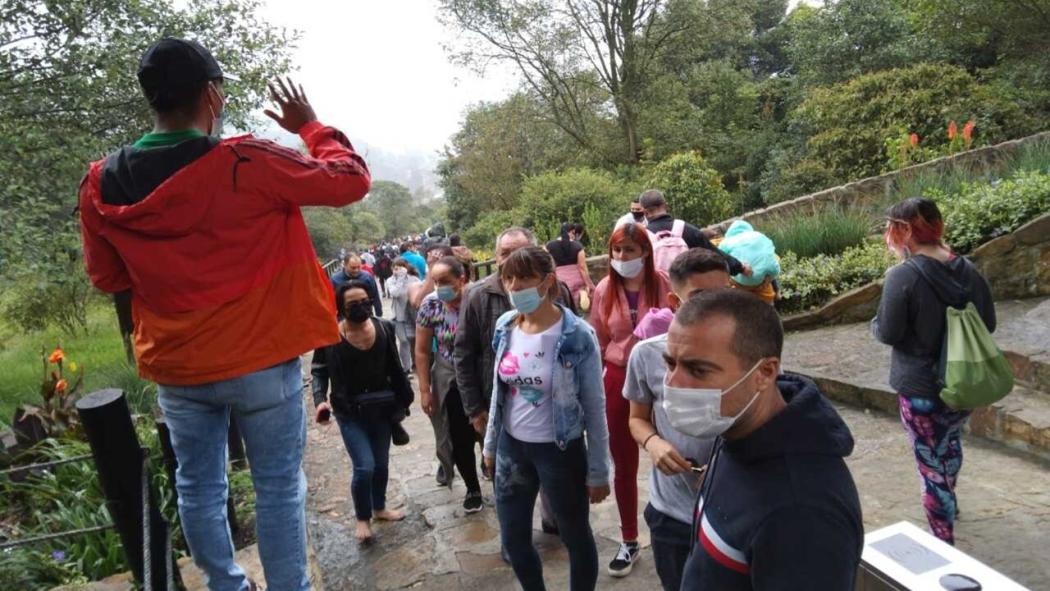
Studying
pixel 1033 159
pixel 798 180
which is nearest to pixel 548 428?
pixel 1033 159

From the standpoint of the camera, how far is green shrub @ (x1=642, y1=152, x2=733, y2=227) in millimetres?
11445

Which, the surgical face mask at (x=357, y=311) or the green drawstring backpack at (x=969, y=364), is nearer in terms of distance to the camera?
the green drawstring backpack at (x=969, y=364)

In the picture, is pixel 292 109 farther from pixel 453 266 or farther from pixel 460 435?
pixel 460 435

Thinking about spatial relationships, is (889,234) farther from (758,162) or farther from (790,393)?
(758,162)

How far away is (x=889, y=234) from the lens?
3.13 metres

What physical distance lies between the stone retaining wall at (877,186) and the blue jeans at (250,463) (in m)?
8.41

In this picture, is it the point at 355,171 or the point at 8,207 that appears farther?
the point at 8,207

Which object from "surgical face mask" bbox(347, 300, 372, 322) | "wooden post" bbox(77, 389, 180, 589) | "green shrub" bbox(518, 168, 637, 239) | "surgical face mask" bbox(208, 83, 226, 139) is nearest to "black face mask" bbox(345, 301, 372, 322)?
"surgical face mask" bbox(347, 300, 372, 322)

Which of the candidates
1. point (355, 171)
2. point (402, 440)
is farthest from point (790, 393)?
point (402, 440)

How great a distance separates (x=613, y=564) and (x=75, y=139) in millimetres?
6947

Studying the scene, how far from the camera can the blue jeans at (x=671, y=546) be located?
2145mm

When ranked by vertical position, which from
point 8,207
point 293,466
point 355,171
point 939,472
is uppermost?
point 8,207

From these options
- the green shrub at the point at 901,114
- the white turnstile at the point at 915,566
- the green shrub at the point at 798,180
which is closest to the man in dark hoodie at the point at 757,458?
the white turnstile at the point at 915,566

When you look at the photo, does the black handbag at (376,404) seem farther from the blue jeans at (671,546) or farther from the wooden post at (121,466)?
the blue jeans at (671,546)
